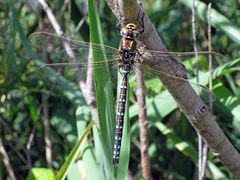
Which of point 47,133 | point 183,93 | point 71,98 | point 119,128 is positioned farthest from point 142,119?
point 47,133

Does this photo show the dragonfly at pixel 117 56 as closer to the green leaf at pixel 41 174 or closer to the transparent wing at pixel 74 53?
the transparent wing at pixel 74 53

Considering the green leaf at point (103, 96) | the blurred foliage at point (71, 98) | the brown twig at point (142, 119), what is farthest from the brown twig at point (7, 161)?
the green leaf at point (103, 96)

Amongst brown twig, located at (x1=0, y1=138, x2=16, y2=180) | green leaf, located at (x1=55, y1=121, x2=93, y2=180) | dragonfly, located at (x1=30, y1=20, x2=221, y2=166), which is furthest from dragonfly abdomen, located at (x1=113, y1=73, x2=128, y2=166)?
brown twig, located at (x1=0, y1=138, x2=16, y2=180)

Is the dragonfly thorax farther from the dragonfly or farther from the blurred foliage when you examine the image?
the blurred foliage

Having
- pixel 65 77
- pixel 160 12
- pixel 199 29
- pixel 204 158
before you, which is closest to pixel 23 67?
pixel 65 77

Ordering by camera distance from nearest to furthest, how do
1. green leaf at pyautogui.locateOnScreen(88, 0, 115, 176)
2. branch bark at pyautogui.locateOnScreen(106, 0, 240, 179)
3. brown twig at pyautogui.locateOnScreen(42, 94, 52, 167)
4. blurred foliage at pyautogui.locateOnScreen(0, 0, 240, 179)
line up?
branch bark at pyautogui.locateOnScreen(106, 0, 240, 179) → green leaf at pyautogui.locateOnScreen(88, 0, 115, 176) → blurred foliage at pyautogui.locateOnScreen(0, 0, 240, 179) → brown twig at pyautogui.locateOnScreen(42, 94, 52, 167)
